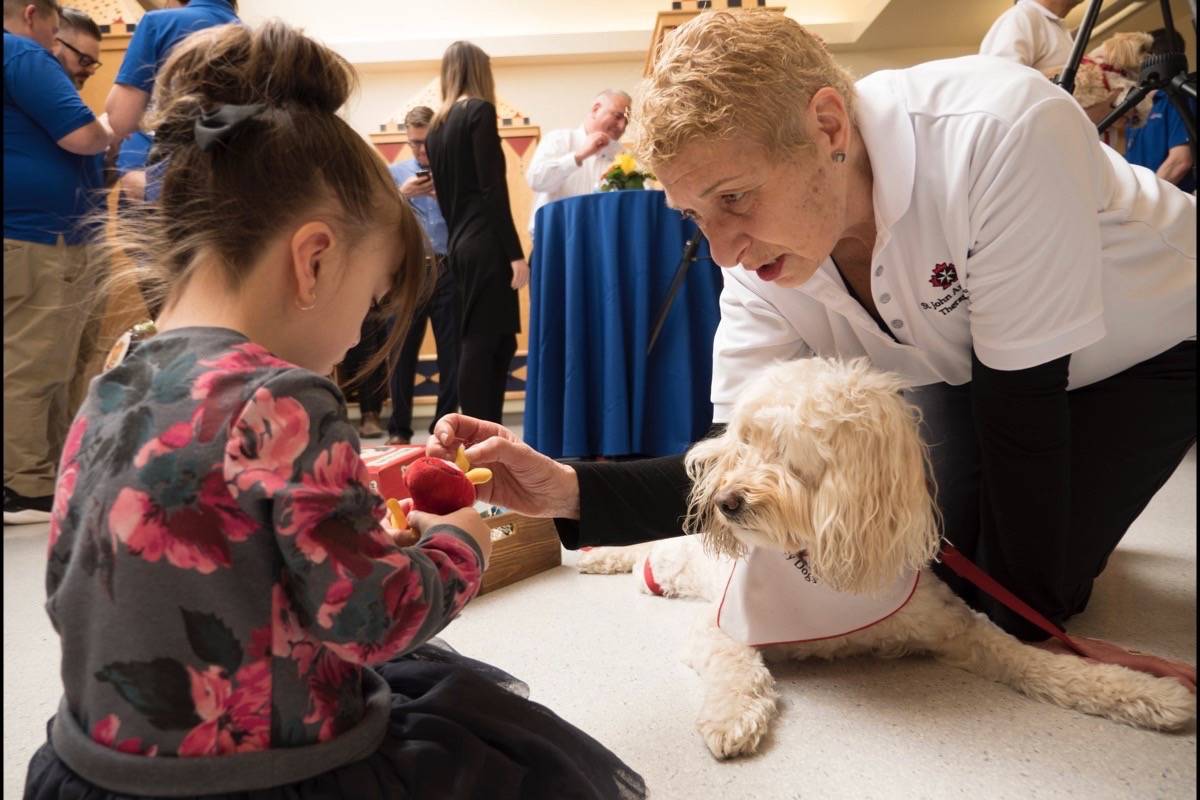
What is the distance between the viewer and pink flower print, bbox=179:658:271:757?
580 mm

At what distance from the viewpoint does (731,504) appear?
107cm

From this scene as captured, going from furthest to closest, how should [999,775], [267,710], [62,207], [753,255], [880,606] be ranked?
[62,207]
[880,606]
[753,255]
[999,775]
[267,710]

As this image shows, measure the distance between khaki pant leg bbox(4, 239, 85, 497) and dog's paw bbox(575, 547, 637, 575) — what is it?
5.56 ft

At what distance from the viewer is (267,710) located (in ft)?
2.00

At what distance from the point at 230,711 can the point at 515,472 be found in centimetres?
52

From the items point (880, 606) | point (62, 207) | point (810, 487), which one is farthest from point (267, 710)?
point (62, 207)

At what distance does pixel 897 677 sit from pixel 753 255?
67cm

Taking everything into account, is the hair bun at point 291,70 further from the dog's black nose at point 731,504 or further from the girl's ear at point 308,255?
the dog's black nose at point 731,504

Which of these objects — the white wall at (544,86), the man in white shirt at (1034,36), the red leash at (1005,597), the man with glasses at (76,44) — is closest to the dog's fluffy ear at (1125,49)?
the man in white shirt at (1034,36)

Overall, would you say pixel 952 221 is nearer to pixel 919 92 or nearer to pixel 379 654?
pixel 919 92

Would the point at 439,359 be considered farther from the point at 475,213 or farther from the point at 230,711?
the point at 230,711

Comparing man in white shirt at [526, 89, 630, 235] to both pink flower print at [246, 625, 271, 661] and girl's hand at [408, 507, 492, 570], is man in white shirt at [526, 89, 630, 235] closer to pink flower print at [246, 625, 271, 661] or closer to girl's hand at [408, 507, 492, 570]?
girl's hand at [408, 507, 492, 570]

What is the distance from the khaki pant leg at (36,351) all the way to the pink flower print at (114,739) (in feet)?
6.74

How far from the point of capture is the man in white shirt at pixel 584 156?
127 inches
